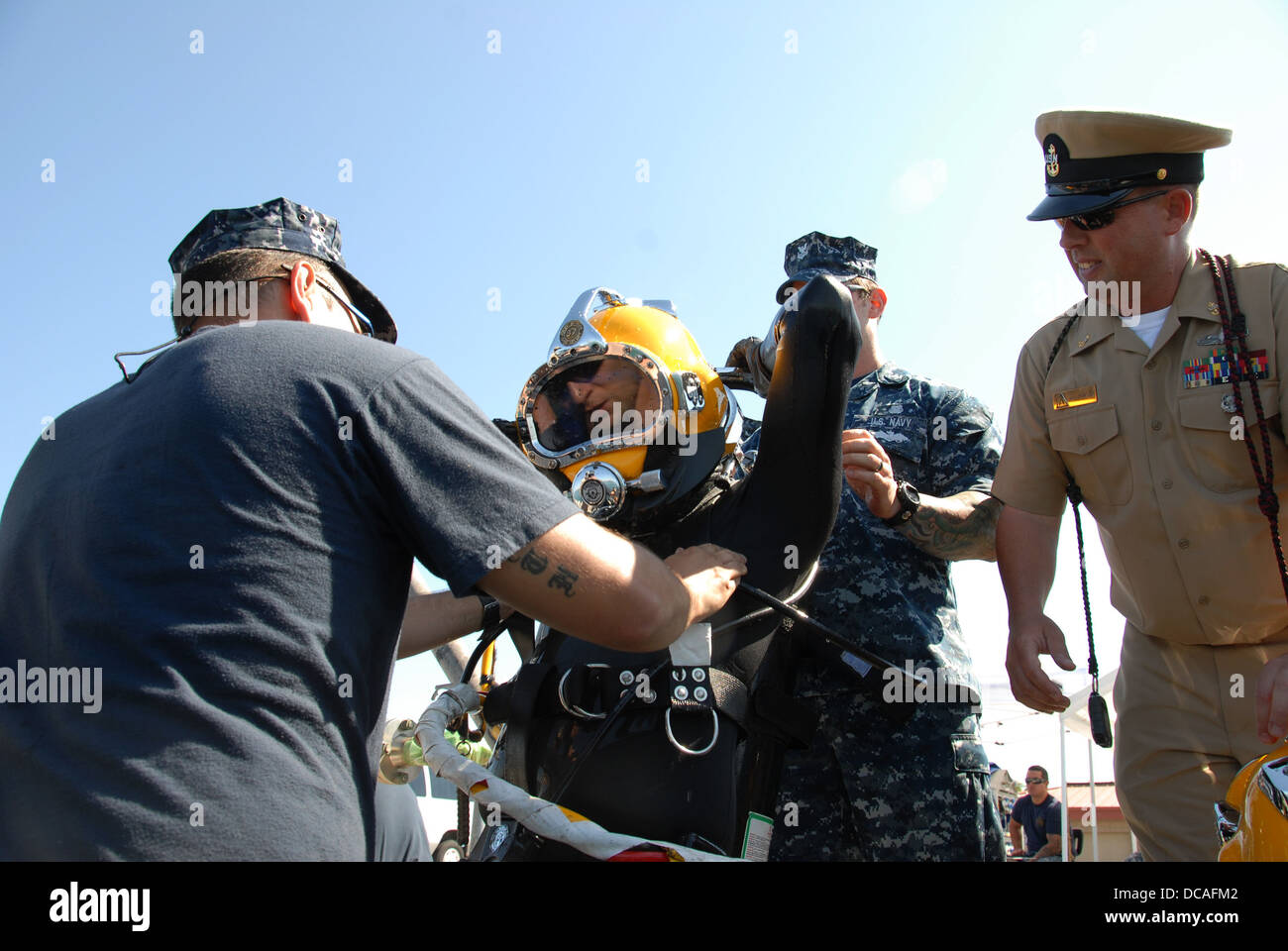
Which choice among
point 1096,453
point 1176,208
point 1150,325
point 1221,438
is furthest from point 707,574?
point 1176,208

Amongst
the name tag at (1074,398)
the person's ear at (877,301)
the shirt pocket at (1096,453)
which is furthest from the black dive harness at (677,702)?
the person's ear at (877,301)

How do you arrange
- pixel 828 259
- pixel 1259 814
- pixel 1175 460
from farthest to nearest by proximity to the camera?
1. pixel 828 259
2. pixel 1175 460
3. pixel 1259 814

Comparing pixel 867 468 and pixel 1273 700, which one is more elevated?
pixel 867 468

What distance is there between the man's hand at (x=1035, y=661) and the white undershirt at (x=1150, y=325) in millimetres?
811

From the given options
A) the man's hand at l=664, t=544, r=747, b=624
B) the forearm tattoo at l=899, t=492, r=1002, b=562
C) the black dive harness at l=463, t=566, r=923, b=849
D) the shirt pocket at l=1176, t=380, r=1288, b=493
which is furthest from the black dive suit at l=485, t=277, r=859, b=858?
the shirt pocket at l=1176, t=380, r=1288, b=493

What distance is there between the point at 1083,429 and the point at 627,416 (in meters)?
1.30

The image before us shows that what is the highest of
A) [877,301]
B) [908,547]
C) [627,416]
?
[877,301]

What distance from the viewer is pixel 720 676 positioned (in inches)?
82.3

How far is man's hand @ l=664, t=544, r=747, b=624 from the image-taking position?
1935mm

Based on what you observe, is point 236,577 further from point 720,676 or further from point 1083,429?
point 1083,429

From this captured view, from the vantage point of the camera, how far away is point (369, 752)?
1.55 meters

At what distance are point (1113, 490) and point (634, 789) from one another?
5.13ft

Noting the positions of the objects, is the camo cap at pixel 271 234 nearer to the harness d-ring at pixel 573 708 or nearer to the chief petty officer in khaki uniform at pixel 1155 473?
the harness d-ring at pixel 573 708

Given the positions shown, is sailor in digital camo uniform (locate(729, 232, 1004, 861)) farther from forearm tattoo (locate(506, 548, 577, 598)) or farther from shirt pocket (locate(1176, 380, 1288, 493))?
forearm tattoo (locate(506, 548, 577, 598))
